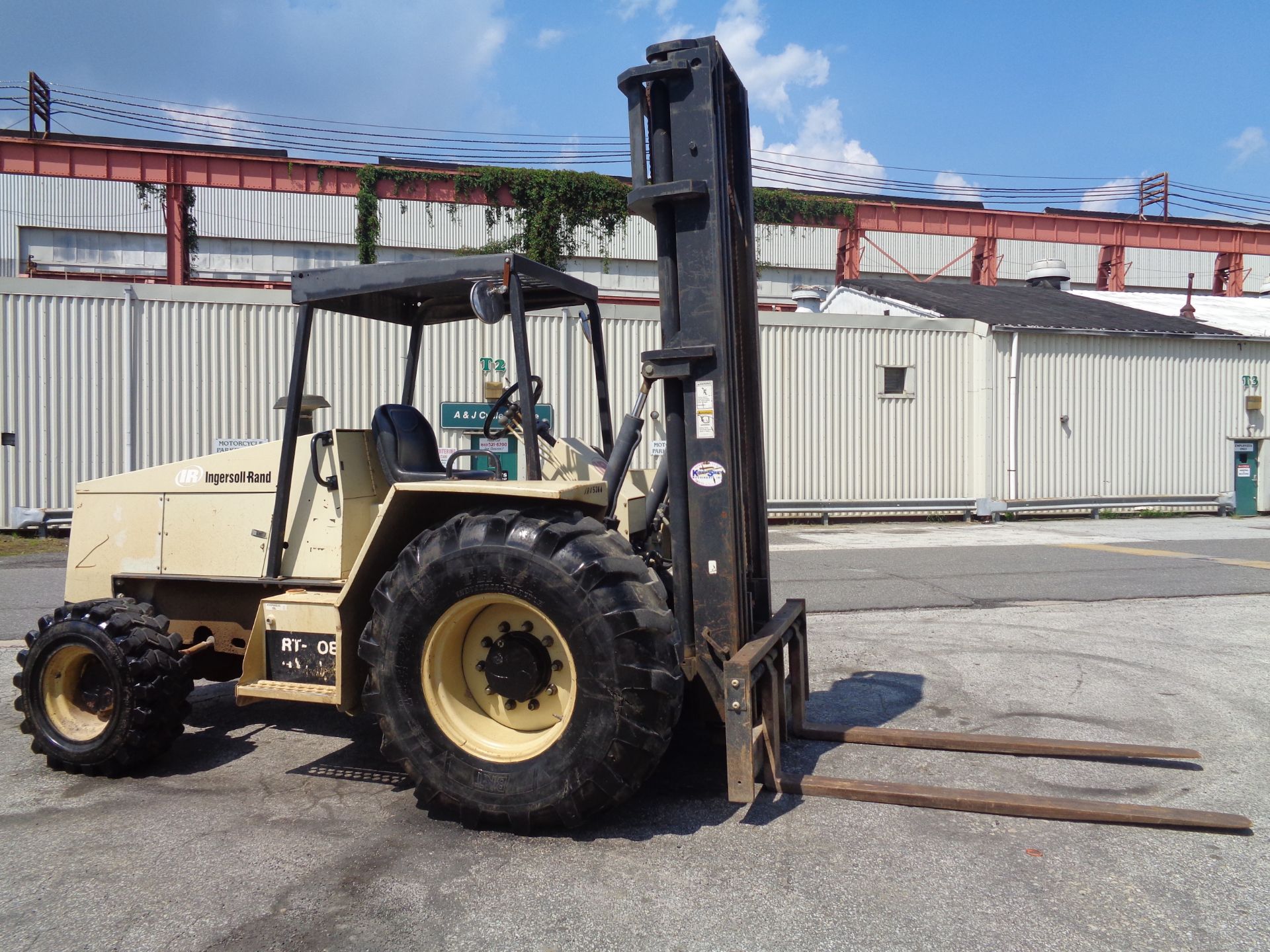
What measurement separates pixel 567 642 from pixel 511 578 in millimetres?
341

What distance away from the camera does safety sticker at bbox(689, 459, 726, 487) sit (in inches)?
167

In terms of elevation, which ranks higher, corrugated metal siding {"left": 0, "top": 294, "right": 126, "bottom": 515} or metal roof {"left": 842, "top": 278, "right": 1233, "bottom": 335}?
metal roof {"left": 842, "top": 278, "right": 1233, "bottom": 335}

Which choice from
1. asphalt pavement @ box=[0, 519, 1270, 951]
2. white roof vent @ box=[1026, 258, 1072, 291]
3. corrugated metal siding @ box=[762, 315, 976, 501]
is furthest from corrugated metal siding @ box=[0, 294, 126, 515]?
white roof vent @ box=[1026, 258, 1072, 291]

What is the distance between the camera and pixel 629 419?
496 centimetres

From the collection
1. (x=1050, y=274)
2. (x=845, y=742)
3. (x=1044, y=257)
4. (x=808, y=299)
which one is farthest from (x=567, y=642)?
(x=1044, y=257)

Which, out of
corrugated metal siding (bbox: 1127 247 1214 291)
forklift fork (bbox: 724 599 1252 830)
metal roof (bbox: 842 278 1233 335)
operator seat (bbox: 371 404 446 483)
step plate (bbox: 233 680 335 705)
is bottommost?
forklift fork (bbox: 724 599 1252 830)

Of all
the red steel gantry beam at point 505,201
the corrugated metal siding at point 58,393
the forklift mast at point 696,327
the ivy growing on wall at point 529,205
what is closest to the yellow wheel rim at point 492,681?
the forklift mast at point 696,327

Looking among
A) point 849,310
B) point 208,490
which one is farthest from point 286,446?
point 849,310

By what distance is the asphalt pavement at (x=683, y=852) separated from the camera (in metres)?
3.15

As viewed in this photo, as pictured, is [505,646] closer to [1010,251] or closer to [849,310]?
[849,310]

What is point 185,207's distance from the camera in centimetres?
3033

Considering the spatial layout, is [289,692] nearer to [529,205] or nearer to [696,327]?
[696,327]

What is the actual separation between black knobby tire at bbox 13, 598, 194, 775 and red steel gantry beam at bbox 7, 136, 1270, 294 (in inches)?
1144

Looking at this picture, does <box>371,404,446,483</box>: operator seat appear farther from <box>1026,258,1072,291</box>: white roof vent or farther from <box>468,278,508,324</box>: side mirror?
<box>1026,258,1072,291</box>: white roof vent
